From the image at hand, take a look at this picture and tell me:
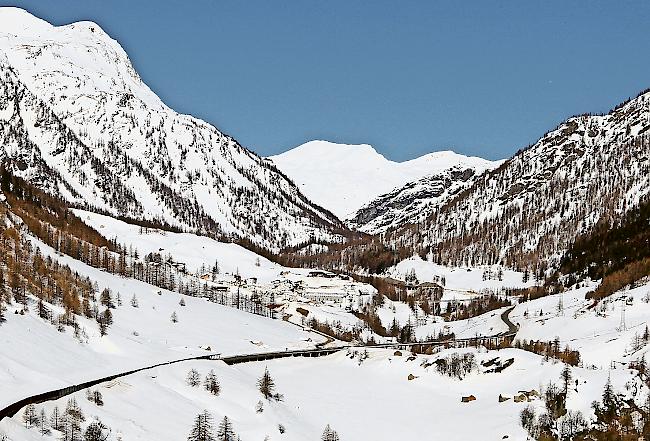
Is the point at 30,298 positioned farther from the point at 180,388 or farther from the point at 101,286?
the point at 101,286

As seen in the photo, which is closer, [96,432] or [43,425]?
[43,425]

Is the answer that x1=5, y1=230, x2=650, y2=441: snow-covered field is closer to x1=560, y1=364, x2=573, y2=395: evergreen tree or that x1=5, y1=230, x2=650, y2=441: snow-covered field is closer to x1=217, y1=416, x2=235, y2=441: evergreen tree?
x1=560, y1=364, x2=573, y2=395: evergreen tree

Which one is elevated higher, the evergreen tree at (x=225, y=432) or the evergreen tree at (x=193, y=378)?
the evergreen tree at (x=193, y=378)

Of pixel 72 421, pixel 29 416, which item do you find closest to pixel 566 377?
pixel 72 421

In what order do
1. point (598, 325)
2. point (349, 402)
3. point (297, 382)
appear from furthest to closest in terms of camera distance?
1. point (598, 325)
2. point (297, 382)
3. point (349, 402)

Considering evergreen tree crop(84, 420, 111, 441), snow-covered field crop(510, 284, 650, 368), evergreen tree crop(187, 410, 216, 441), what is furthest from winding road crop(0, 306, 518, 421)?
evergreen tree crop(187, 410, 216, 441)

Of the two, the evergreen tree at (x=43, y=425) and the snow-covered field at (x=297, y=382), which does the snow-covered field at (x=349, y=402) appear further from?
the evergreen tree at (x=43, y=425)

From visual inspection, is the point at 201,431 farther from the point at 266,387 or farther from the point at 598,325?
the point at 598,325

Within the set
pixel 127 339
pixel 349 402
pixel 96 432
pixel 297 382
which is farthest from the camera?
pixel 127 339

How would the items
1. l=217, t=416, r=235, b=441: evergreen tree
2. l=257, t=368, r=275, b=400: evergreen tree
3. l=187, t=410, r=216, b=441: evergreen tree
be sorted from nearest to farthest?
1. l=187, t=410, r=216, b=441: evergreen tree
2. l=217, t=416, r=235, b=441: evergreen tree
3. l=257, t=368, r=275, b=400: evergreen tree

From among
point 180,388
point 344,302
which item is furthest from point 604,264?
point 180,388

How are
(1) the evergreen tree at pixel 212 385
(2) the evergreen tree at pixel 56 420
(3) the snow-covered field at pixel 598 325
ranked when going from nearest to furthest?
1. (2) the evergreen tree at pixel 56 420
2. (1) the evergreen tree at pixel 212 385
3. (3) the snow-covered field at pixel 598 325

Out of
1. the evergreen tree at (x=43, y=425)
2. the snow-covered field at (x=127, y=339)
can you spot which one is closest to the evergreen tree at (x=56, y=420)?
the evergreen tree at (x=43, y=425)

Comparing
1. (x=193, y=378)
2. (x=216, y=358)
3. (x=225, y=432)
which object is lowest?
(x=225, y=432)
